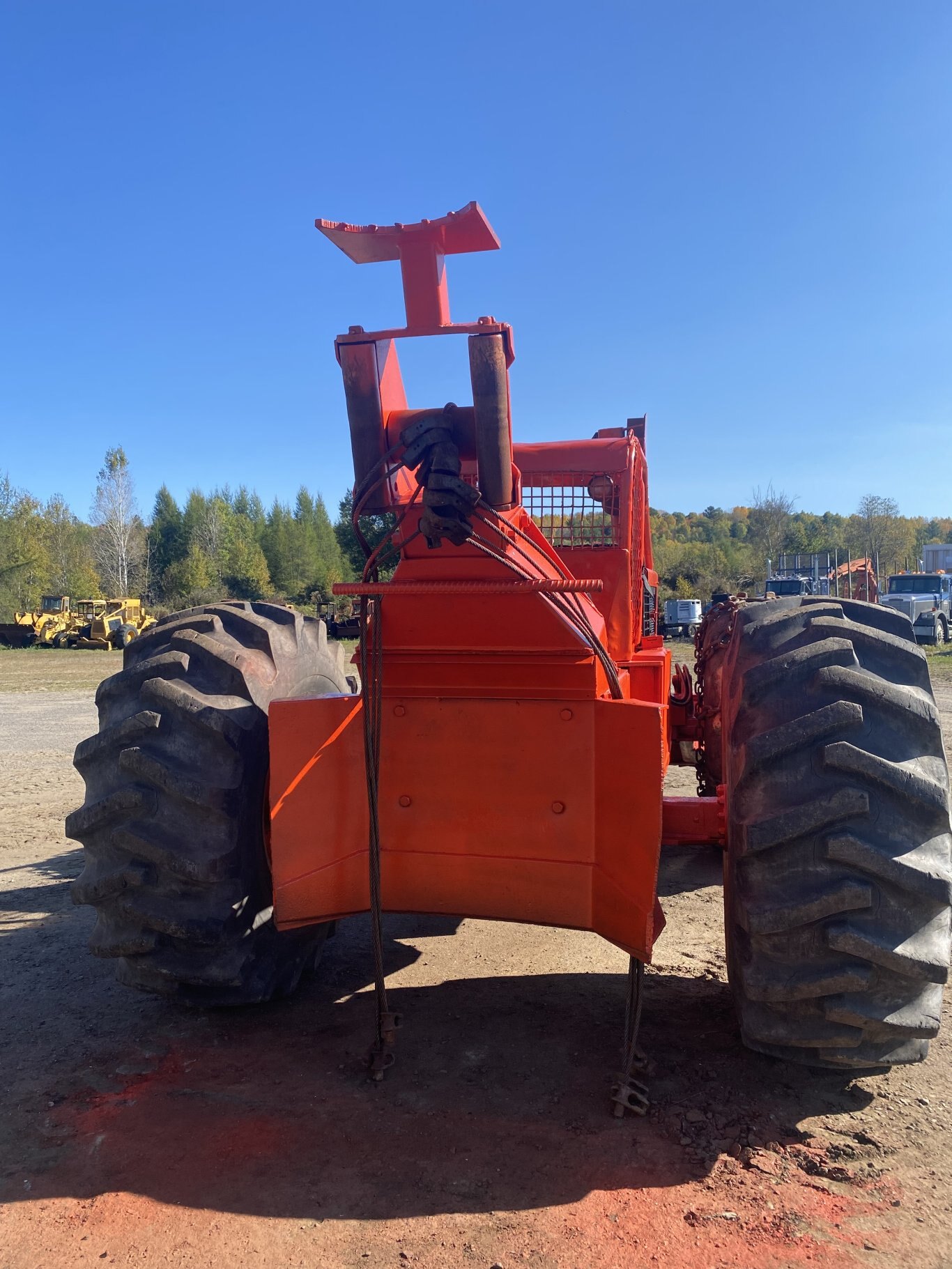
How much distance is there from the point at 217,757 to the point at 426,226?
2009 millimetres

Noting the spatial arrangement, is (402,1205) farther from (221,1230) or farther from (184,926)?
(184,926)

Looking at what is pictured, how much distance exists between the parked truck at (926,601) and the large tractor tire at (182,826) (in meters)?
26.4

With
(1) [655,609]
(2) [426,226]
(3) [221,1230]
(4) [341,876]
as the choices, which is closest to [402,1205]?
(3) [221,1230]

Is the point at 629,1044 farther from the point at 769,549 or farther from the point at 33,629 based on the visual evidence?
the point at 769,549

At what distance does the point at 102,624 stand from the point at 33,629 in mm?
3977

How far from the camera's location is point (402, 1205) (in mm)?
2406

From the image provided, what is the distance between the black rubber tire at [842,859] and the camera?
8.31 feet

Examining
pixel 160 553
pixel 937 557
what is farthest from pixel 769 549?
pixel 160 553

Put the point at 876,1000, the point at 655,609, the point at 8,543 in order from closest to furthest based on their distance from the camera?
the point at 876,1000 < the point at 655,609 < the point at 8,543

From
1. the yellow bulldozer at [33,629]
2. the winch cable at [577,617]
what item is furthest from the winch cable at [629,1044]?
the yellow bulldozer at [33,629]

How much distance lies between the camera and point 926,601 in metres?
28.0

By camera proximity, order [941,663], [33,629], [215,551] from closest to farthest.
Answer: [941,663], [33,629], [215,551]

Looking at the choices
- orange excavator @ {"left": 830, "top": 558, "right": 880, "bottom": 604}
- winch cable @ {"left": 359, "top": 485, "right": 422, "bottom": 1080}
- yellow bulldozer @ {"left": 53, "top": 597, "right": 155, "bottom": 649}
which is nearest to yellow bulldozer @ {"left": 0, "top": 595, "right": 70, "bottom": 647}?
yellow bulldozer @ {"left": 53, "top": 597, "right": 155, "bottom": 649}

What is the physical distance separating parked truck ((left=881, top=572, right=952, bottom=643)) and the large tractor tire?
26405mm
